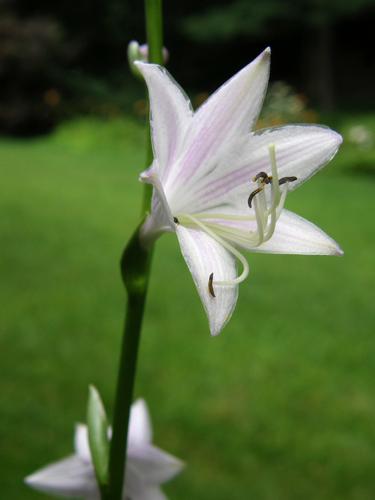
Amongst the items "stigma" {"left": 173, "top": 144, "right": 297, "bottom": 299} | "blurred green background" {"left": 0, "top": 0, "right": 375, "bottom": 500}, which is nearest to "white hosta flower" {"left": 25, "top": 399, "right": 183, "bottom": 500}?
"stigma" {"left": 173, "top": 144, "right": 297, "bottom": 299}

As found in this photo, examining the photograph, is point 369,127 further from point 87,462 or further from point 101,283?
point 87,462

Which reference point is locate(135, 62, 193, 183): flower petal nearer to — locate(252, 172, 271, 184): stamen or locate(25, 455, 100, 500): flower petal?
locate(252, 172, 271, 184): stamen

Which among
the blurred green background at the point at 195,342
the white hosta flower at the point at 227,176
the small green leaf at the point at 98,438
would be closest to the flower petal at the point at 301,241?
the white hosta flower at the point at 227,176

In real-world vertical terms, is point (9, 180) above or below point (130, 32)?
below

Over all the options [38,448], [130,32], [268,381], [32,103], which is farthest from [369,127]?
[38,448]

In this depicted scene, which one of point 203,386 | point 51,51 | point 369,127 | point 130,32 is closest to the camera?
point 203,386

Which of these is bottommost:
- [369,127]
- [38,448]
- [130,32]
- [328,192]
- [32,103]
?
[38,448]

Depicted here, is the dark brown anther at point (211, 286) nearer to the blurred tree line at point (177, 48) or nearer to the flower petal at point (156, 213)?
the flower petal at point (156, 213)
